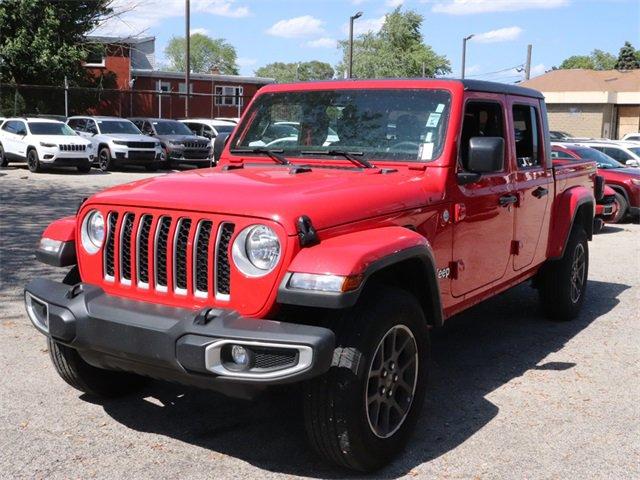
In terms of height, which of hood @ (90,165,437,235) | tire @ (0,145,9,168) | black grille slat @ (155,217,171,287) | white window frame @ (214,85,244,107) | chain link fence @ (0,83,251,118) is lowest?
tire @ (0,145,9,168)

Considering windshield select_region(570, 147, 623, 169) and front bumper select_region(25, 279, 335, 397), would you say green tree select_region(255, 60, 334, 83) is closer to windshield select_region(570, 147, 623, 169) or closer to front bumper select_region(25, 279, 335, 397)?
windshield select_region(570, 147, 623, 169)

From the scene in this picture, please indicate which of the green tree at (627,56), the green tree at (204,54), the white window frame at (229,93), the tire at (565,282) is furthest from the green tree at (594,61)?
the tire at (565,282)

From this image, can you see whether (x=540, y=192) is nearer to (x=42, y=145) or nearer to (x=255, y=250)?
(x=255, y=250)

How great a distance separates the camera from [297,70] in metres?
120

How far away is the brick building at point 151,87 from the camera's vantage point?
36.2 m

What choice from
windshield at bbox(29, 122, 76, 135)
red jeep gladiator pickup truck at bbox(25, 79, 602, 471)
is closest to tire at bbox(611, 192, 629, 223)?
red jeep gladiator pickup truck at bbox(25, 79, 602, 471)

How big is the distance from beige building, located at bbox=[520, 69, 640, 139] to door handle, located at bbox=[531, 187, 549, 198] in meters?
44.3

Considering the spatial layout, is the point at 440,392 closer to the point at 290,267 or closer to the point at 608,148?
the point at 290,267

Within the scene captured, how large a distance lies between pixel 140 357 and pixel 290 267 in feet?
2.65

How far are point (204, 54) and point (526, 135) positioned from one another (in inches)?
4500

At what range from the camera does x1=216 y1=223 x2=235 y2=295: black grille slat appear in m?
3.50

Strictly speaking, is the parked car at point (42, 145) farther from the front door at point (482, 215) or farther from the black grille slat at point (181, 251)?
the black grille slat at point (181, 251)

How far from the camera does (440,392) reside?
4.90 meters

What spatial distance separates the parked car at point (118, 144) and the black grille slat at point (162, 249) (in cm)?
1997
